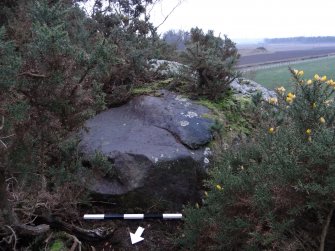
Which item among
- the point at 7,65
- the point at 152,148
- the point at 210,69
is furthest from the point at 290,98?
the point at 210,69

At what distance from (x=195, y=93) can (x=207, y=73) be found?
0.34 meters

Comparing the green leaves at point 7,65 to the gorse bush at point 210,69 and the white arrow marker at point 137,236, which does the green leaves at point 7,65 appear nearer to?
the white arrow marker at point 137,236

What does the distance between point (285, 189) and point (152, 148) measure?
8.05ft

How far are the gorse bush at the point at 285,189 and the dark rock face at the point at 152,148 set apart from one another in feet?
3.58

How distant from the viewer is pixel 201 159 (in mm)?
4906

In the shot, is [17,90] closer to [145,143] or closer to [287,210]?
[287,210]

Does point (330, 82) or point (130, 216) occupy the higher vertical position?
point (330, 82)

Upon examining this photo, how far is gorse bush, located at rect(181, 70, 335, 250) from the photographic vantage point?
102 inches

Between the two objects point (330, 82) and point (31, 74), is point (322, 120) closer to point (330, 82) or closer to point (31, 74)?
point (330, 82)

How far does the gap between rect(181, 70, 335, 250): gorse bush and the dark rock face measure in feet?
3.58

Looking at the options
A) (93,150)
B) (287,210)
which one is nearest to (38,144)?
(93,150)

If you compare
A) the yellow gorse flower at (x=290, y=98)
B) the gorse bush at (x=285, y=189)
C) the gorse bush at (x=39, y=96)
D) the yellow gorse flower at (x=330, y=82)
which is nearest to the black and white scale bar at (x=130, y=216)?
the gorse bush at (x=39, y=96)

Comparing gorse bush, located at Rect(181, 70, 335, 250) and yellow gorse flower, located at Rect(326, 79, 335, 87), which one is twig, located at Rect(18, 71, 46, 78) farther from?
yellow gorse flower, located at Rect(326, 79, 335, 87)

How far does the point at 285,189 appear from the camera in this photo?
2.66 meters
